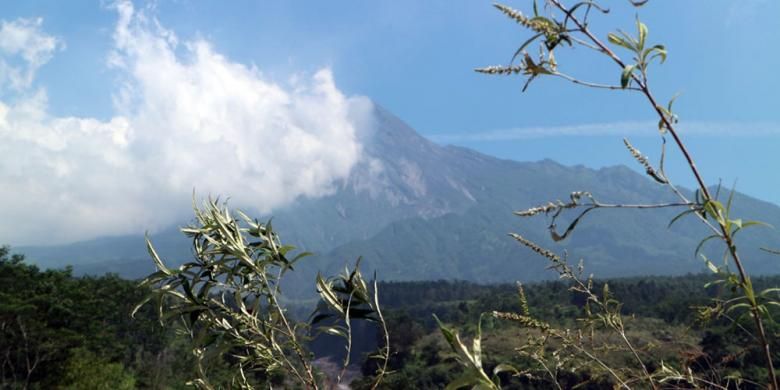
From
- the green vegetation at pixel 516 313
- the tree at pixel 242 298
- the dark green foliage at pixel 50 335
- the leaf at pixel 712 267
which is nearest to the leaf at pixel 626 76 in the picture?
the green vegetation at pixel 516 313

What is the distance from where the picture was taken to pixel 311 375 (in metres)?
1.93

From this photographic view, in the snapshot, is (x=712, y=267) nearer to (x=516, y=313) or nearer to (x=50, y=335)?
(x=516, y=313)

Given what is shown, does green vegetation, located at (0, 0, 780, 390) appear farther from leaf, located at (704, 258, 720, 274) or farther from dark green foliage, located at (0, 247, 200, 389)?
dark green foliage, located at (0, 247, 200, 389)

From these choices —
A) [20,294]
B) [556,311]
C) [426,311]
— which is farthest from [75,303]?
[426,311]

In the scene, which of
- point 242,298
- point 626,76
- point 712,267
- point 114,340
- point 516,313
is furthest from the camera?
point 114,340

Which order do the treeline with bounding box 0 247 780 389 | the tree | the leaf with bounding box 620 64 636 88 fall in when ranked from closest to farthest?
the leaf with bounding box 620 64 636 88 < the tree < the treeline with bounding box 0 247 780 389

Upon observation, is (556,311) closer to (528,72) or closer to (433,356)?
(433,356)

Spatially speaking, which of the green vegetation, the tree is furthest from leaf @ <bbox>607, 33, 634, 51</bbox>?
the tree

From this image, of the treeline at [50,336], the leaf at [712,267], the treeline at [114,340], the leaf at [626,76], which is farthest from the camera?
the treeline at [114,340]

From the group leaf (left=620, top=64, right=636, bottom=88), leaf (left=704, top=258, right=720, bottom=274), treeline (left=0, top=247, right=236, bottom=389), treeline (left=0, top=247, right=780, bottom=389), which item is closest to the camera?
leaf (left=620, top=64, right=636, bottom=88)

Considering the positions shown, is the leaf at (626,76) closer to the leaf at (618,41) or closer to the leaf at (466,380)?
the leaf at (618,41)

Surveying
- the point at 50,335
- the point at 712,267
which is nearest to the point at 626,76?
the point at 712,267

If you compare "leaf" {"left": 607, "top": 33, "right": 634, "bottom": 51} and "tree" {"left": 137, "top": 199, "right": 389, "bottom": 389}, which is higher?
"leaf" {"left": 607, "top": 33, "right": 634, "bottom": 51}

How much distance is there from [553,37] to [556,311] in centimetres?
10726
